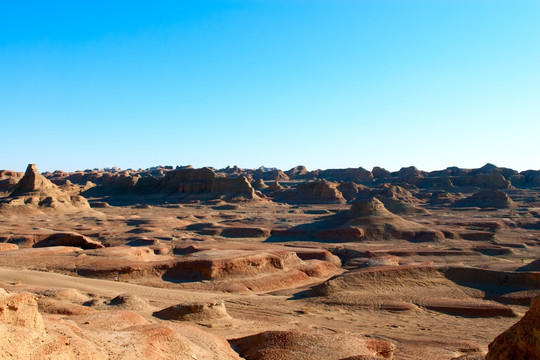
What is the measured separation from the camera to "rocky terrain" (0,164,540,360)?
31.5 feet

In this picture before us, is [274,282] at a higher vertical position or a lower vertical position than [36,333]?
lower

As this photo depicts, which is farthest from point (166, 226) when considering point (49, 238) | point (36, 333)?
point (36, 333)

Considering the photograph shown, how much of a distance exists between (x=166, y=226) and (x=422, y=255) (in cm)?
2675

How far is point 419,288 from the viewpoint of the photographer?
848 inches

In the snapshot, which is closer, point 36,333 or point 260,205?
point 36,333

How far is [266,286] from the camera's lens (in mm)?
23297

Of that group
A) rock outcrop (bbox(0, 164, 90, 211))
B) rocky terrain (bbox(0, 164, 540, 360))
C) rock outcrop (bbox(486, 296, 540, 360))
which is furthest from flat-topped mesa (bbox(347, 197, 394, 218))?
rock outcrop (bbox(0, 164, 90, 211))

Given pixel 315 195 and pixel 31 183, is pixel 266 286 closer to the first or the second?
pixel 31 183

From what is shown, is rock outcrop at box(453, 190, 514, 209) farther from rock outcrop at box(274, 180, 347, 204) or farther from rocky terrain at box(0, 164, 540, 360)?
rock outcrop at box(274, 180, 347, 204)

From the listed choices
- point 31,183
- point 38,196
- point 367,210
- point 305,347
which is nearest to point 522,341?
point 305,347

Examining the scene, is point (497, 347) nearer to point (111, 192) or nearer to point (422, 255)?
point (422, 255)

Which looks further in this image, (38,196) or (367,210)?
(38,196)

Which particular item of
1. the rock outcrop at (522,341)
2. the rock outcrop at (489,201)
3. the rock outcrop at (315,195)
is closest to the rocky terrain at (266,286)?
the rock outcrop at (522,341)

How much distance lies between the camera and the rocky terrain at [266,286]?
31.5ft
